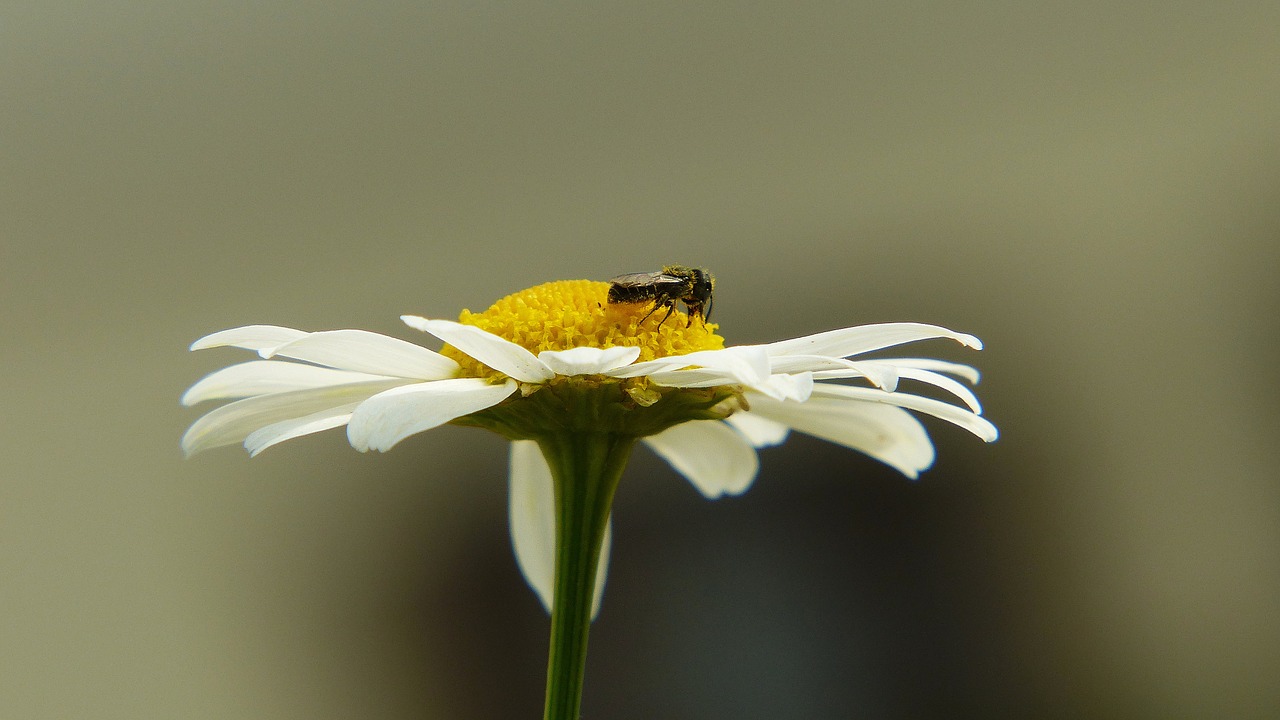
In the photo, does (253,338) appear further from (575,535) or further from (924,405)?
(924,405)

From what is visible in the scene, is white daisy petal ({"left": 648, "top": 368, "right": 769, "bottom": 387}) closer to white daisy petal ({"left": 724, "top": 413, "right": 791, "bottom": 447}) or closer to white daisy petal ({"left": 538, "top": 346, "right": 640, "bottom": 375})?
white daisy petal ({"left": 538, "top": 346, "right": 640, "bottom": 375})

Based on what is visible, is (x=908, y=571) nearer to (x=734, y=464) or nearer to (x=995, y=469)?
(x=995, y=469)

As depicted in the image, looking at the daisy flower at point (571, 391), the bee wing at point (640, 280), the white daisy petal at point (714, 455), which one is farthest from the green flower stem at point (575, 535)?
the white daisy petal at point (714, 455)

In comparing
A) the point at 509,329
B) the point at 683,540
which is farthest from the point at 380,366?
the point at 683,540

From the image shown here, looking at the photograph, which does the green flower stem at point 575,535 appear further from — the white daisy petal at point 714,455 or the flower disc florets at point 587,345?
the white daisy petal at point 714,455

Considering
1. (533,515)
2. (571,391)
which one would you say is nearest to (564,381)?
(571,391)

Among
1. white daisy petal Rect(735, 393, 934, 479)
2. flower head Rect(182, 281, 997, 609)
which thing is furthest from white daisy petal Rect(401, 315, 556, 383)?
white daisy petal Rect(735, 393, 934, 479)
